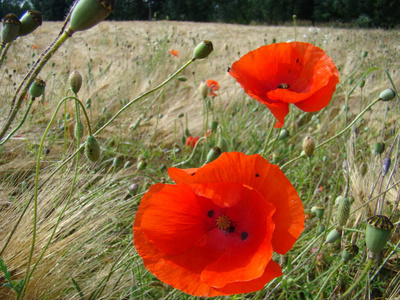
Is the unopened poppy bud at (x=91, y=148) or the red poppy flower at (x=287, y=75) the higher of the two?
the red poppy flower at (x=287, y=75)

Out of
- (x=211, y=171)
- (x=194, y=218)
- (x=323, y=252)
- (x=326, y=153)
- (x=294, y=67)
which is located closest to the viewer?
(x=211, y=171)

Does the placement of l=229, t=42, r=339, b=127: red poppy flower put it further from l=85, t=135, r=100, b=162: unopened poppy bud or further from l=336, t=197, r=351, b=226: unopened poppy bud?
l=85, t=135, r=100, b=162: unopened poppy bud

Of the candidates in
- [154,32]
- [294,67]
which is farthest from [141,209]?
[154,32]

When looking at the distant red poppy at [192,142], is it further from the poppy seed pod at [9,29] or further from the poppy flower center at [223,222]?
the poppy seed pod at [9,29]

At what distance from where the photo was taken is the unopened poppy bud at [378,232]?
74 centimetres

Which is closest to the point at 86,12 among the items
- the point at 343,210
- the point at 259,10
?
the point at 343,210

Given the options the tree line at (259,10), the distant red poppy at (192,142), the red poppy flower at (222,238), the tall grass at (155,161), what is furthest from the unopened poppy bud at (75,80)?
the tree line at (259,10)

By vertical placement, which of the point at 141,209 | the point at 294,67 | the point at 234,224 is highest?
the point at 294,67

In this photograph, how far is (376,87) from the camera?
10.6ft

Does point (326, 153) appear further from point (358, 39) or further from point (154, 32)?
point (154, 32)

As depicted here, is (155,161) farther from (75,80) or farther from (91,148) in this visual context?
(91,148)

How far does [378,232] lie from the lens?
0.74 metres

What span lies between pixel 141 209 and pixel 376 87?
3.14m

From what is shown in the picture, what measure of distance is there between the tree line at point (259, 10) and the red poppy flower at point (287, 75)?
18934 mm
